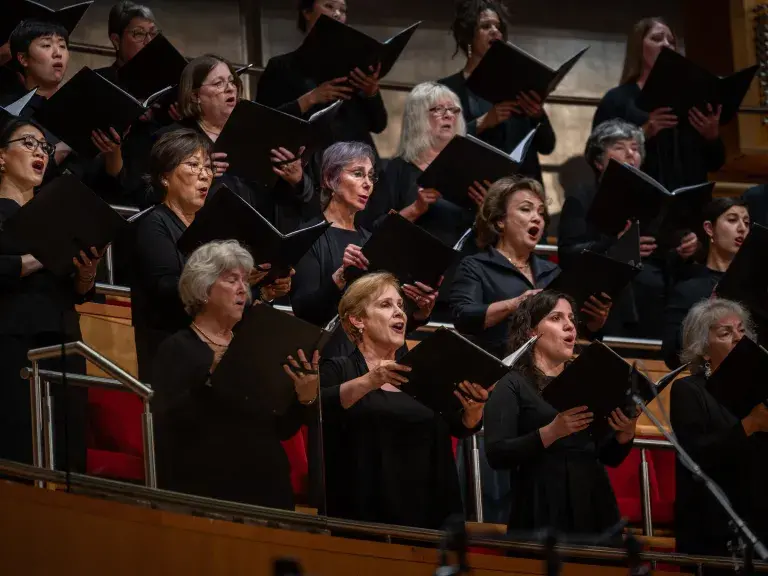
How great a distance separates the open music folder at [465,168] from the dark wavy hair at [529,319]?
742mm

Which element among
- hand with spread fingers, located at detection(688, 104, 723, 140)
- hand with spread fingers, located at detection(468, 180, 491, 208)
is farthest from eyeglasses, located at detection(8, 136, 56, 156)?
hand with spread fingers, located at detection(688, 104, 723, 140)

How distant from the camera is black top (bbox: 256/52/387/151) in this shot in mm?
5430

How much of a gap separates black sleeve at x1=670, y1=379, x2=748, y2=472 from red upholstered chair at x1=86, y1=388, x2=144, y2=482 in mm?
1447

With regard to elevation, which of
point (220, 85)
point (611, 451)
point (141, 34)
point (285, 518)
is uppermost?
point (141, 34)

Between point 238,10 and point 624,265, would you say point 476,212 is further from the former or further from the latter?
point 238,10

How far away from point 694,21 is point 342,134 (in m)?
2.40

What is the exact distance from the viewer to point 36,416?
3691 mm

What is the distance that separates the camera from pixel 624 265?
15.0 ft

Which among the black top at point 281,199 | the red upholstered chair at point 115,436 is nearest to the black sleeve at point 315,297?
the black top at point 281,199

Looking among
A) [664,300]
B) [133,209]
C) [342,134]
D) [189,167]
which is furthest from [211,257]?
[664,300]

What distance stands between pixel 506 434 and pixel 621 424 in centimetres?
31

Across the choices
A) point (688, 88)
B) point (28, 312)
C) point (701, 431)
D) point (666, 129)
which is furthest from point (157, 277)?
point (666, 129)

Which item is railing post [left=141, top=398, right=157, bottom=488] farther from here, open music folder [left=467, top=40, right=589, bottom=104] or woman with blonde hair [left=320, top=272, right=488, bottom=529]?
open music folder [left=467, top=40, right=589, bottom=104]

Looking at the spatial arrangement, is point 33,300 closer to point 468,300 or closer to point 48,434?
point 48,434
